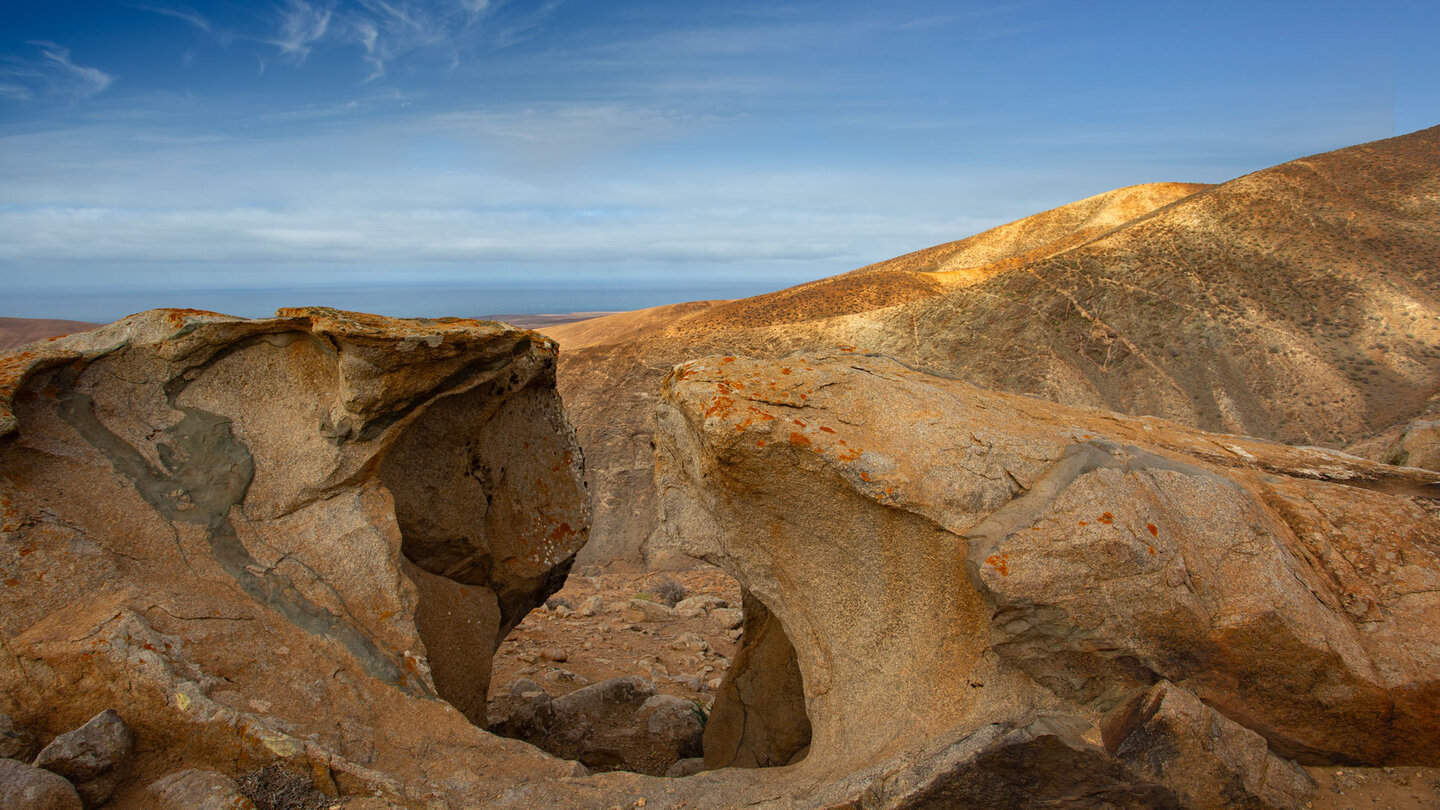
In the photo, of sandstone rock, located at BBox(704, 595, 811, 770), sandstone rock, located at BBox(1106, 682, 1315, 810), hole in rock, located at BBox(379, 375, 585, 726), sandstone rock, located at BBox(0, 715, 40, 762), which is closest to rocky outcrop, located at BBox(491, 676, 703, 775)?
sandstone rock, located at BBox(704, 595, 811, 770)

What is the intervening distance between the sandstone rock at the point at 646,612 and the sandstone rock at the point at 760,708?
377 centimetres

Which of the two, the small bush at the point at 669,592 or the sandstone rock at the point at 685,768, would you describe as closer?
the sandstone rock at the point at 685,768

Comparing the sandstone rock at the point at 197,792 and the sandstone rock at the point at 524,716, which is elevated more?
the sandstone rock at the point at 197,792

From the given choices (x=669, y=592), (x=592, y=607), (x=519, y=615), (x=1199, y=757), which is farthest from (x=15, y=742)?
(x=669, y=592)

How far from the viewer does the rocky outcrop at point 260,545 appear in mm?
3916

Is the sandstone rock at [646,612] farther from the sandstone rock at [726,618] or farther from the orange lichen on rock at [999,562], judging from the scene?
the orange lichen on rock at [999,562]

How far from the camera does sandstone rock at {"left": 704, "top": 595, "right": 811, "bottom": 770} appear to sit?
6.41 meters

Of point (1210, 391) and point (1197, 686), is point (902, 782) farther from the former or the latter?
point (1210, 391)

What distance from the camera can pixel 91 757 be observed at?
3.58m

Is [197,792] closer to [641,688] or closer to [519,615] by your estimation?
[519,615]

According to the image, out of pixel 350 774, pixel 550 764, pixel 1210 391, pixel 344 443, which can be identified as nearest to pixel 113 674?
pixel 350 774

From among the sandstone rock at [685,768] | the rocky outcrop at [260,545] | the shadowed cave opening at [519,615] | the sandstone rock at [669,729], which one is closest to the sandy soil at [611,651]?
the shadowed cave opening at [519,615]

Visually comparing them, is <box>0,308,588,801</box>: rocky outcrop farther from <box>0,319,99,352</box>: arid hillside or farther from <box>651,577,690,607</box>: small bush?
<box>0,319,99,352</box>: arid hillside

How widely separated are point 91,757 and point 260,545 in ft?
5.01
